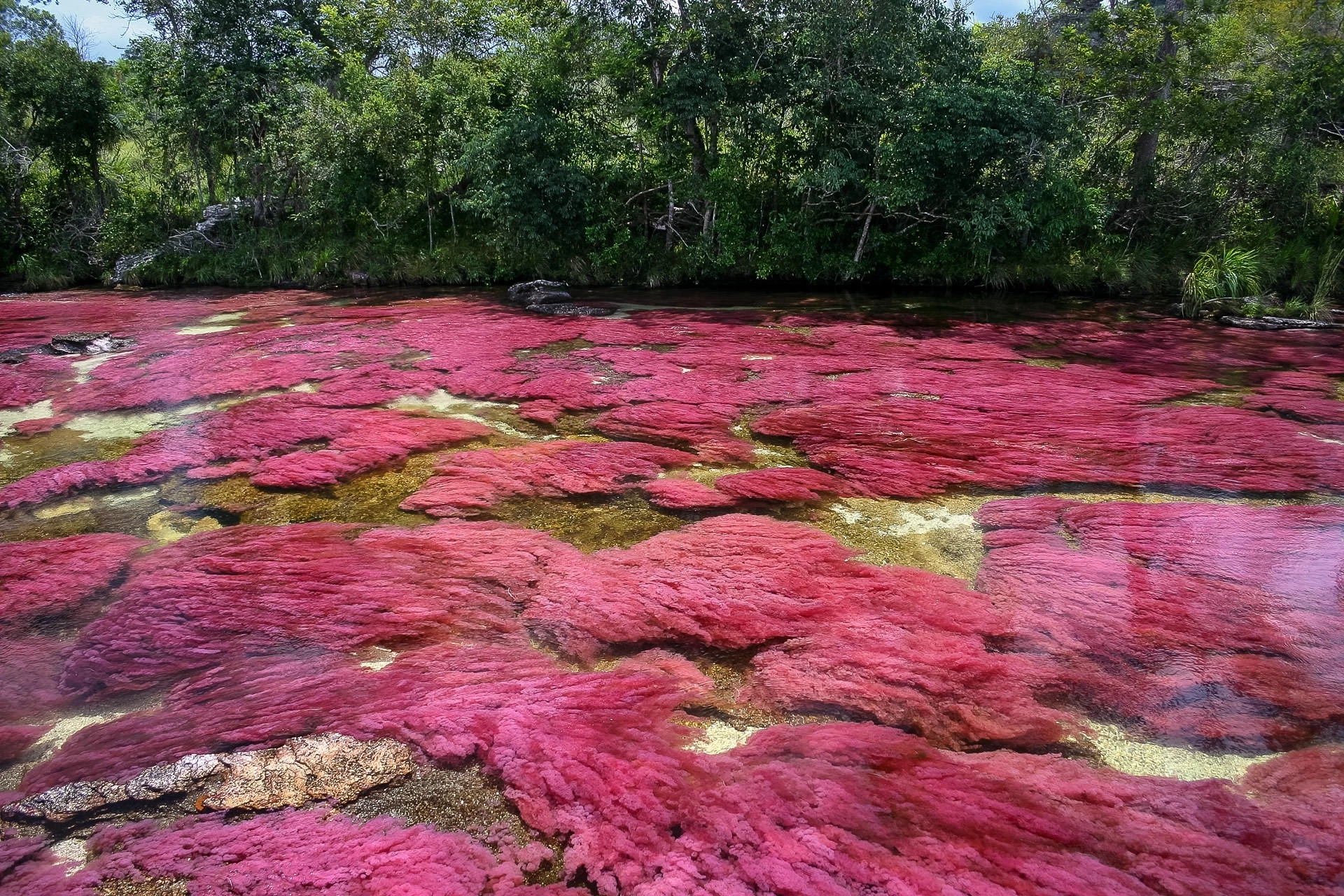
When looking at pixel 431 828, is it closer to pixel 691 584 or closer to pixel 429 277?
pixel 691 584

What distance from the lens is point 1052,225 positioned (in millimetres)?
11648

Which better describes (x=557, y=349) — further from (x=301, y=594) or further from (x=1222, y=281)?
(x=1222, y=281)

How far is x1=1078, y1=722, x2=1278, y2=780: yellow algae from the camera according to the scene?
8.18ft

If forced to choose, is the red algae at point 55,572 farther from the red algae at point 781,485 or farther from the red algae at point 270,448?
the red algae at point 781,485

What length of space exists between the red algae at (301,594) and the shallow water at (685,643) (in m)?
0.02

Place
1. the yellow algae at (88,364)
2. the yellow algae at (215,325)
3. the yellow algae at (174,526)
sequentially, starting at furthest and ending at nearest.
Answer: the yellow algae at (215,325) → the yellow algae at (88,364) → the yellow algae at (174,526)

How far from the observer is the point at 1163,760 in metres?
2.56

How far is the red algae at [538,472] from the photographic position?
4844mm

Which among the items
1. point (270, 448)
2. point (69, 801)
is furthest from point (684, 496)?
point (270, 448)

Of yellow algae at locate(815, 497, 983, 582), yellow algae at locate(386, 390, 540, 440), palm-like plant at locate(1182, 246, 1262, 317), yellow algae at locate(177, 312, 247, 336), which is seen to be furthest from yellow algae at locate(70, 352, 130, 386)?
palm-like plant at locate(1182, 246, 1262, 317)

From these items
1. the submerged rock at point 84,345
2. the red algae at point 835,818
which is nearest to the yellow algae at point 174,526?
the red algae at point 835,818

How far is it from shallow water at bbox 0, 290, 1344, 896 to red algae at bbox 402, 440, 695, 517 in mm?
36

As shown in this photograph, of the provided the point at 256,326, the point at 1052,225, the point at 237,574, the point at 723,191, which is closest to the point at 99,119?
the point at 256,326

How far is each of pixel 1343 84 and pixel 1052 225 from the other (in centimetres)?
495
